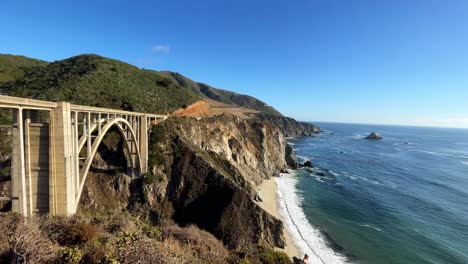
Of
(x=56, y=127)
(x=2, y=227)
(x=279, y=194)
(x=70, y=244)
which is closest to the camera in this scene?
(x=2, y=227)

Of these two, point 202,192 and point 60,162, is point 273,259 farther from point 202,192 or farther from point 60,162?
point 202,192

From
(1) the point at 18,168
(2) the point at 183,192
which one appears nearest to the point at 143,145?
(2) the point at 183,192

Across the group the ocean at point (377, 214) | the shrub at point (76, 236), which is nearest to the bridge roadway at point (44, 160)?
the shrub at point (76, 236)

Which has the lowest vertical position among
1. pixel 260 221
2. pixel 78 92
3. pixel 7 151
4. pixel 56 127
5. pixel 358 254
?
pixel 358 254

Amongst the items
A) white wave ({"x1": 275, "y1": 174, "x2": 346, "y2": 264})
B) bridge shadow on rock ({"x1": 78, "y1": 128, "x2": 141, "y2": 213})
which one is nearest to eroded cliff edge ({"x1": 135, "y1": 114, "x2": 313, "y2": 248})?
bridge shadow on rock ({"x1": 78, "y1": 128, "x2": 141, "y2": 213})

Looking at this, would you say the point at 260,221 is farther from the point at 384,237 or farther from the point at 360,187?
the point at 360,187

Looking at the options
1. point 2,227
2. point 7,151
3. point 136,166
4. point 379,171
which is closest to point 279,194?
point 136,166

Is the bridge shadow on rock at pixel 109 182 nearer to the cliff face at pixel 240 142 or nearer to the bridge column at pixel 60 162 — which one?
the cliff face at pixel 240 142
